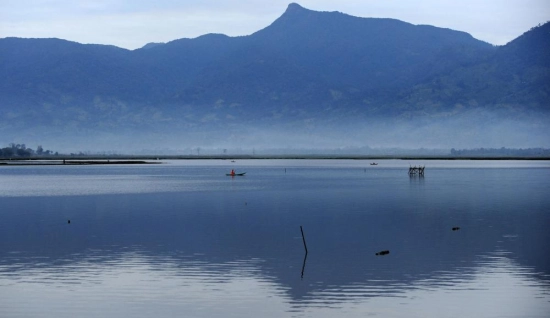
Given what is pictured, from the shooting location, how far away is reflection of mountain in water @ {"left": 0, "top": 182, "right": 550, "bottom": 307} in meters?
40.9

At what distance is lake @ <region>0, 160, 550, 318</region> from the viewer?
3362cm

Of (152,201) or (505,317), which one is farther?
(152,201)

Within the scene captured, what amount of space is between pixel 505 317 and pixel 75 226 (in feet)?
140

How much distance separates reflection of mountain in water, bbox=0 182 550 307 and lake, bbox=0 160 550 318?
12 centimetres

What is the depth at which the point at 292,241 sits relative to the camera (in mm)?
54688

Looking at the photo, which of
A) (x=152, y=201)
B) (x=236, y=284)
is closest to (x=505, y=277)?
(x=236, y=284)

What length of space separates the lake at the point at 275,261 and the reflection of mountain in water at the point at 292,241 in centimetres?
12

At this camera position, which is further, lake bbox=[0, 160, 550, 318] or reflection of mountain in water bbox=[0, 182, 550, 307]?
reflection of mountain in water bbox=[0, 182, 550, 307]

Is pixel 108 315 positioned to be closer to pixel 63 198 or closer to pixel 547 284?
pixel 547 284

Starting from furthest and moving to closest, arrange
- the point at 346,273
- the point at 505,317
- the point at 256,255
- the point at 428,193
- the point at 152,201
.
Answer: the point at 428,193 < the point at 152,201 < the point at 256,255 < the point at 346,273 < the point at 505,317

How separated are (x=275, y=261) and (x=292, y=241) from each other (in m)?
9.53

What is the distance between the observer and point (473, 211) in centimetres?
8031

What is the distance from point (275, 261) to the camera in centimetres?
4522

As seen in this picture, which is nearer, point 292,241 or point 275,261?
point 275,261
